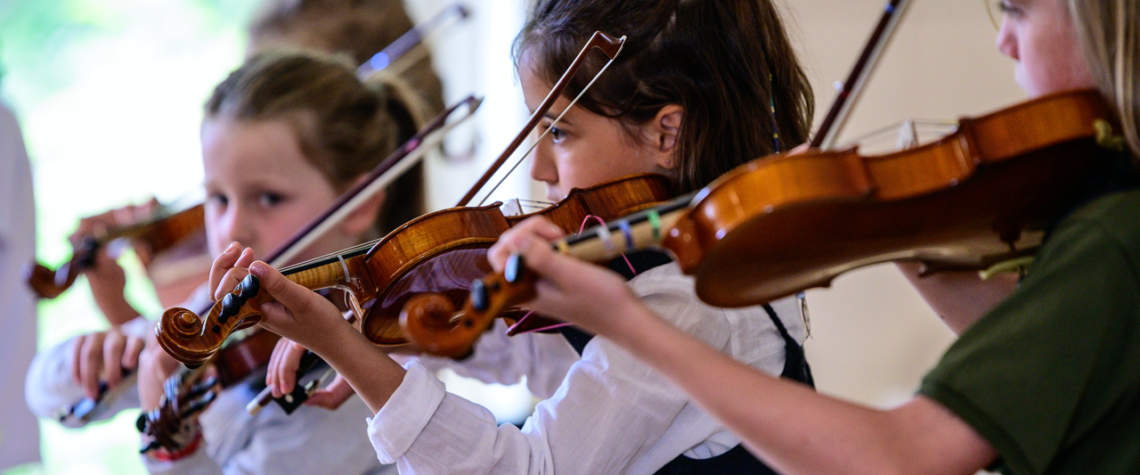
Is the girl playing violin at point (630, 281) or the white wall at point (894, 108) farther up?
the girl playing violin at point (630, 281)

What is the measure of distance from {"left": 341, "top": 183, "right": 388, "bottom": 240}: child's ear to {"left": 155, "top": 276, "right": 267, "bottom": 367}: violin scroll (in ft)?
2.12

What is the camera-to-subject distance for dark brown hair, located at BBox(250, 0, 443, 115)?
200 cm

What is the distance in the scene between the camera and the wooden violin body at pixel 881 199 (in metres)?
0.57

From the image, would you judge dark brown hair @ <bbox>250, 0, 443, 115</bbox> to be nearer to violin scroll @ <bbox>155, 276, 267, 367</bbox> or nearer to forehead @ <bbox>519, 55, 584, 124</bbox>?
forehead @ <bbox>519, 55, 584, 124</bbox>

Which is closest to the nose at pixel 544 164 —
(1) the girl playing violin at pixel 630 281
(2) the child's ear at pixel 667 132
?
(1) the girl playing violin at pixel 630 281

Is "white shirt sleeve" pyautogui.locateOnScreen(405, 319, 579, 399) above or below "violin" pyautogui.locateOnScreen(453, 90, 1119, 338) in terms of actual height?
below

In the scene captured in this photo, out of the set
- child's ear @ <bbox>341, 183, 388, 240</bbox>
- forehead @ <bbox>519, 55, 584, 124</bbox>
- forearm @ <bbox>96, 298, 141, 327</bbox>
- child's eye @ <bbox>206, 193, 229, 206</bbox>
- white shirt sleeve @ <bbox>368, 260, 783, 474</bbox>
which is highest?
forehead @ <bbox>519, 55, 584, 124</bbox>

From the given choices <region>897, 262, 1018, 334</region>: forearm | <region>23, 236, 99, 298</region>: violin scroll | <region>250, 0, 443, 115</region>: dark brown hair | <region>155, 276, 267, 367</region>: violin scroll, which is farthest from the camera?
<region>250, 0, 443, 115</region>: dark brown hair

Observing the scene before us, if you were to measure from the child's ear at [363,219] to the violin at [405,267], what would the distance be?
1.82ft

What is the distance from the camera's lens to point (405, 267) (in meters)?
0.74

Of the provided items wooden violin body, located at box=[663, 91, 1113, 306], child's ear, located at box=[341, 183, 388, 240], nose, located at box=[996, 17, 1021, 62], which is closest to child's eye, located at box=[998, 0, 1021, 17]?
nose, located at box=[996, 17, 1021, 62]

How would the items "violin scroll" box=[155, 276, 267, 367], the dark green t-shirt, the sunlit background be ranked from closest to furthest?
the dark green t-shirt < "violin scroll" box=[155, 276, 267, 367] < the sunlit background

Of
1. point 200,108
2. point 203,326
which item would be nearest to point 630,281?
point 203,326

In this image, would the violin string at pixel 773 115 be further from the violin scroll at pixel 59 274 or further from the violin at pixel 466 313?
the violin scroll at pixel 59 274
